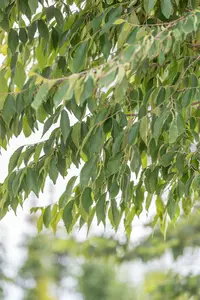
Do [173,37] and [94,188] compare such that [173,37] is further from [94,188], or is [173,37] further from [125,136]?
[94,188]

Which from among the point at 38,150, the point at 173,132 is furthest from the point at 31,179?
the point at 173,132

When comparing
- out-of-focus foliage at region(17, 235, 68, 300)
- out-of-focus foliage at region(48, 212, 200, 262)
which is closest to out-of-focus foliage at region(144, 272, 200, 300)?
out-of-focus foliage at region(48, 212, 200, 262)

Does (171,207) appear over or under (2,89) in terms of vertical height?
under

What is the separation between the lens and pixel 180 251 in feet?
20.0

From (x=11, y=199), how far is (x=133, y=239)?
178 inches

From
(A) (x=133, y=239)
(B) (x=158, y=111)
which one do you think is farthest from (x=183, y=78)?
(A) (x=133, y=239)

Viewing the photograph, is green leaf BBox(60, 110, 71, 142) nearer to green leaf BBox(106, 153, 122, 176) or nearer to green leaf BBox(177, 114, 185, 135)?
green leaf BBox(106, 153, 122, 176)

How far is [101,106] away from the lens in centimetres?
222

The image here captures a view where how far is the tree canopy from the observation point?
6.65 feet

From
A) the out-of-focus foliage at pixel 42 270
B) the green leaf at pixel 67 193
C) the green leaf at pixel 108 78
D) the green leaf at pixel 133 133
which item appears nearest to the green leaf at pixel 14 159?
the green leaf at pixel 67 193

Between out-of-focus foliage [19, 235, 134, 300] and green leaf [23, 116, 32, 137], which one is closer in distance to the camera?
green leaf [23, 116, 32, 137]

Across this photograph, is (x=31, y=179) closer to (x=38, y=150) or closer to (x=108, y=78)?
(x=38, y=150)

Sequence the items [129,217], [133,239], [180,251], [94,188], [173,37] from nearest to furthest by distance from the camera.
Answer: [173,37]
[94,188]
[129,217]
[180,251]
[133,239]

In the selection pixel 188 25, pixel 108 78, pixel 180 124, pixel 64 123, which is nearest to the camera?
pixel 108 78
